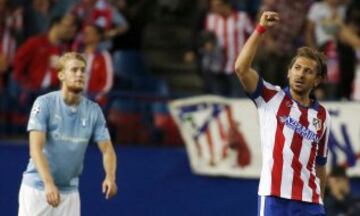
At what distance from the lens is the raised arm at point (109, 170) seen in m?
8.32

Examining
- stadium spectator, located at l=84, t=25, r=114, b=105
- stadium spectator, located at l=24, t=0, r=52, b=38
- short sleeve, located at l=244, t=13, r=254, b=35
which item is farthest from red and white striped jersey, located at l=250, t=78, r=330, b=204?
stadium spectator, located at l=24, t=0, r=52, b=38

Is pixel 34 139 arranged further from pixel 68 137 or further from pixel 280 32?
pixel 280 32

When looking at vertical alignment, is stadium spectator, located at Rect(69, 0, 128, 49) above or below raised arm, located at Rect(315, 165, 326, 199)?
above

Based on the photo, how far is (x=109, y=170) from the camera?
8.52 meters

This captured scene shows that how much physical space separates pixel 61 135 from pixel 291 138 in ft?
6.14

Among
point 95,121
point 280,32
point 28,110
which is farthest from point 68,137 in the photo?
point 280,32

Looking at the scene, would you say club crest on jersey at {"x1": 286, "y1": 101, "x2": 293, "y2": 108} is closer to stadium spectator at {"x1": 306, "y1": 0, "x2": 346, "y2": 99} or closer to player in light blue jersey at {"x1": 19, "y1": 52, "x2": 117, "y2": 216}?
player in light blue jersey at {"x1": 19, "y1": 52, "x2": 117, "y2": 216}

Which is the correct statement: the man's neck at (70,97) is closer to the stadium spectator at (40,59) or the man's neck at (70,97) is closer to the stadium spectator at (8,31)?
the stadium spectator at (40,59)

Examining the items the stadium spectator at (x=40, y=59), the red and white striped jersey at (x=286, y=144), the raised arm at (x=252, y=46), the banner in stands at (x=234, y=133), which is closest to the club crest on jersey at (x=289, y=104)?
the red and white striped jersey at (x=286, y=144)

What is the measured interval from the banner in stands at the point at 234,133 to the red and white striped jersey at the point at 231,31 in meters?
1.01

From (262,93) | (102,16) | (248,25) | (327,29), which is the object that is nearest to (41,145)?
(262,93)

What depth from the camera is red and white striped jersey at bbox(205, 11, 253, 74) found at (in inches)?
498

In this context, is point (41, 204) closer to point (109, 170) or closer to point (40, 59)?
point (109, 170)

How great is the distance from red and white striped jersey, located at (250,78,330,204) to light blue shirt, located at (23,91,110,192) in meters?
1.57
